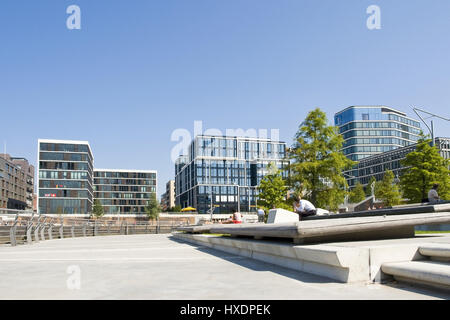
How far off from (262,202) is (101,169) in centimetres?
9893

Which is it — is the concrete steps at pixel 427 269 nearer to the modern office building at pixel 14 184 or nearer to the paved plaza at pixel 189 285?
the paved plaza at pixel 189 285

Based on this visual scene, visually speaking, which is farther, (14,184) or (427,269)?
(14,184)

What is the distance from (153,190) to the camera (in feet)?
449

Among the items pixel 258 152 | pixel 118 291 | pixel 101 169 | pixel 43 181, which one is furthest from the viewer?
pixel 101 169

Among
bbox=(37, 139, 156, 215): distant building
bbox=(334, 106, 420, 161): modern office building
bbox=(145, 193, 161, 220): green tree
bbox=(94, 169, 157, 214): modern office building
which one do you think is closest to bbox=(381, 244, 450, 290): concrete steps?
bbox=(37, 139, 156, 215): distant building

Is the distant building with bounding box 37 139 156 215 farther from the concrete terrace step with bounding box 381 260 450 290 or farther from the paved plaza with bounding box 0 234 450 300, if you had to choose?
the concrete terrace step with bounding box 381 260 450 290

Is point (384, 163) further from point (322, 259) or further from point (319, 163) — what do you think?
point (322, 259)

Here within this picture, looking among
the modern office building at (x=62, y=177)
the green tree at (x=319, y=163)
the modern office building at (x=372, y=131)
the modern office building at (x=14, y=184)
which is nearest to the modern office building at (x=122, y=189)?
the modern office building at (x=14, y=184)

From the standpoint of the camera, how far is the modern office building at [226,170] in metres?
111

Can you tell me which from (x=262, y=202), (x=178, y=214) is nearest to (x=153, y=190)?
(x=178, y=214)

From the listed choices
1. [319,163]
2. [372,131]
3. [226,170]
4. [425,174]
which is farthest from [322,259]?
[372,131]

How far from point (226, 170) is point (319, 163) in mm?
86564

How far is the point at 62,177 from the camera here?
9938cm

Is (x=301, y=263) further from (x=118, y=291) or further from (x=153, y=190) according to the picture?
(x=153, y=190)
